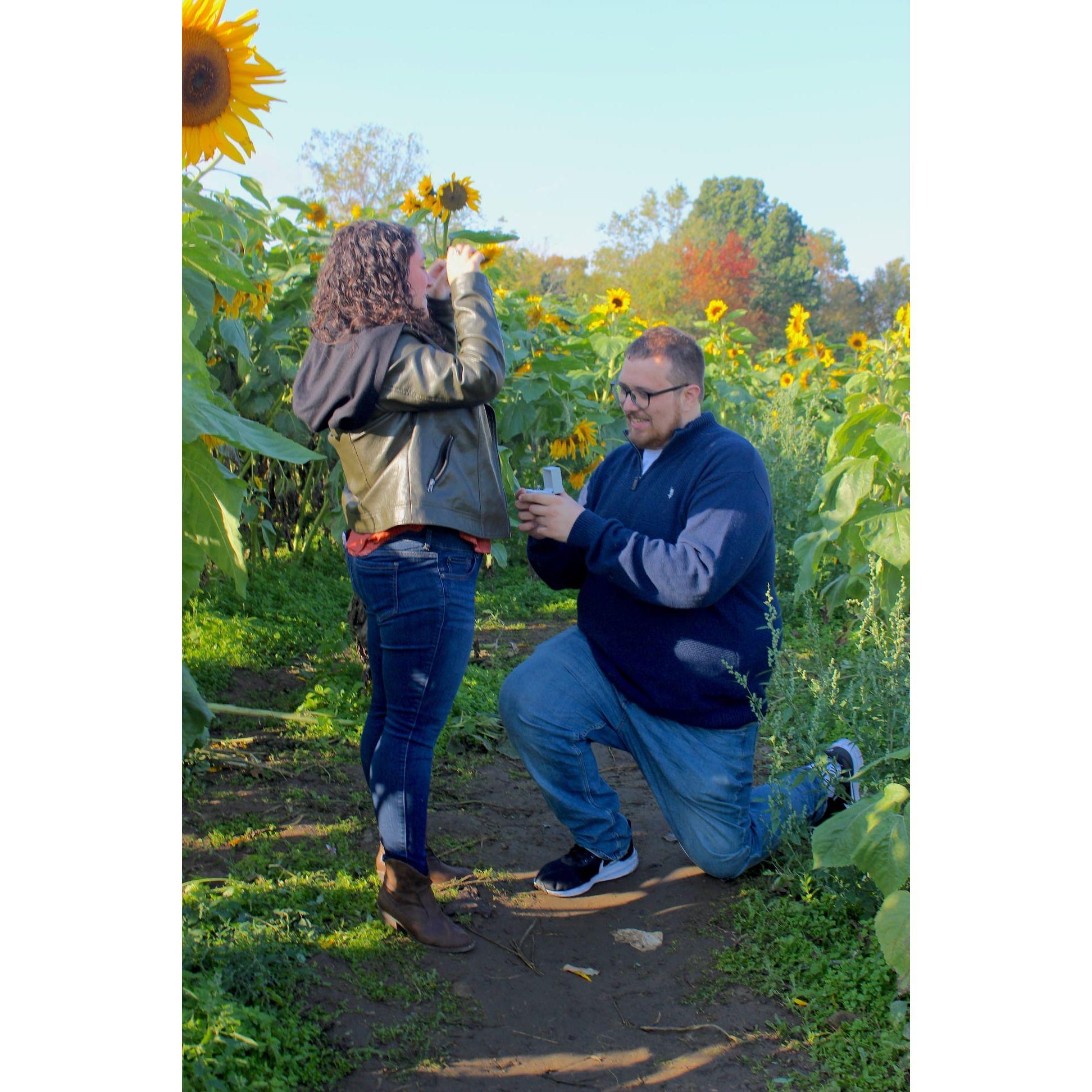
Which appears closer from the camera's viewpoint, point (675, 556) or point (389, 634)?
point (389, 634)

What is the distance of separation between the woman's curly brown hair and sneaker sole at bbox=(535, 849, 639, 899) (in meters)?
1.58

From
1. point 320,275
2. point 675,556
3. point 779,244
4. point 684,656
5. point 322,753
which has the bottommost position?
point 322,753

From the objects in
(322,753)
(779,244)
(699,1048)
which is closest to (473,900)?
(699,1048)

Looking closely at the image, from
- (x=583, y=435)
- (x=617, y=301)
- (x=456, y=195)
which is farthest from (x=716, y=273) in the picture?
(x=456, y=195)

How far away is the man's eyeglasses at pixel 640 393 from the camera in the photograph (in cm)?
295

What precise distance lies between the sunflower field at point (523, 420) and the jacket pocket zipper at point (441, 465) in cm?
46

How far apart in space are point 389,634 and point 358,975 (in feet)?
2.59

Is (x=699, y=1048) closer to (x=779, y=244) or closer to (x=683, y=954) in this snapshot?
(x=683, y=954)

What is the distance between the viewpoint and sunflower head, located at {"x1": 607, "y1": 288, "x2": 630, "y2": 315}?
7672mm

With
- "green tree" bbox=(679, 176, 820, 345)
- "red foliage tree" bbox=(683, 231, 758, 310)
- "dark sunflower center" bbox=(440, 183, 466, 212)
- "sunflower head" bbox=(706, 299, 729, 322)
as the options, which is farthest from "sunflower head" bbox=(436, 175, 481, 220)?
Answer: "green tree" bbox=(679, 176, 820, 345)

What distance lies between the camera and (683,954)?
266cm

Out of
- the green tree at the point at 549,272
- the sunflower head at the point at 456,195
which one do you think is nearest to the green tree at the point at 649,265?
the green tree at the point at 549,272

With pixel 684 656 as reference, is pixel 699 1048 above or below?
below

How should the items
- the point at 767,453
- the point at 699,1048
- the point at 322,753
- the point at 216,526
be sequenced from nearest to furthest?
1. the point at 216,526
2. the point at 699,1048
3. the point at 322,753
4. the point at 767,453
